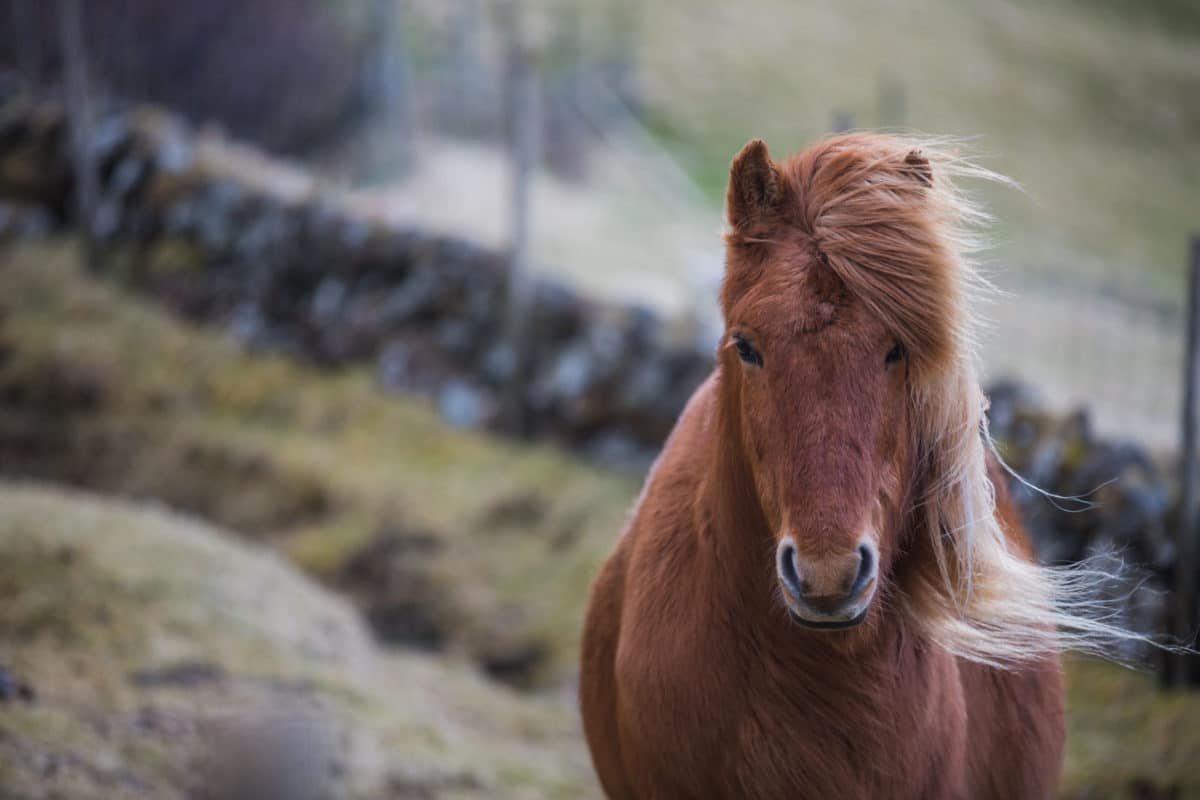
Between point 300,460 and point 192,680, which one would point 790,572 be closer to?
point 192,680

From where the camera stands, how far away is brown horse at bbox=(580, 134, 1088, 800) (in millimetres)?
1962

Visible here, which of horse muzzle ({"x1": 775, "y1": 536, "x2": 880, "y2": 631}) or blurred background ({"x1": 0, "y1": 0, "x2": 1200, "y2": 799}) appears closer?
horse muzzle ({"x1": 775, "y1": 536, "x2": 880, "y2": 631})

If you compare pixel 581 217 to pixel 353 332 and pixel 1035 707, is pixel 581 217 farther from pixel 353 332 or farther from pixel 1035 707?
pixel 1035 707

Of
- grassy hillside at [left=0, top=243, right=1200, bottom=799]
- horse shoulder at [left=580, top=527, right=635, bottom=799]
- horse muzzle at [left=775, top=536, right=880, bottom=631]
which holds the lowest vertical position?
grassy hillside at [left=0, top=243, right=1200, bottom=799]

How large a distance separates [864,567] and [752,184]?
2.98ft

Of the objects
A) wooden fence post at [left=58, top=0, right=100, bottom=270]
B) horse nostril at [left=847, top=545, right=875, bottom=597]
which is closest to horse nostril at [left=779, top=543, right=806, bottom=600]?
horse nostril at [left=847, top=545, right=875, bottom=597]

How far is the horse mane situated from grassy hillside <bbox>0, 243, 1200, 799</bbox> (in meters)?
3.11

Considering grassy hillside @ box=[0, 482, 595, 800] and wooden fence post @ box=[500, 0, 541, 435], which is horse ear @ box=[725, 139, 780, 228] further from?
wooden fence post @ box=[500, 0, 541, 435]

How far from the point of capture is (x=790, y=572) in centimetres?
190

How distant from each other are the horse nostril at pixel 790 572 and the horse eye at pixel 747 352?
1.34 feet

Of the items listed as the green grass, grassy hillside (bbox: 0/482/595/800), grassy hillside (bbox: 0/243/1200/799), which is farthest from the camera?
the green grass

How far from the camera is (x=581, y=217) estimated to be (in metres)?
12.8

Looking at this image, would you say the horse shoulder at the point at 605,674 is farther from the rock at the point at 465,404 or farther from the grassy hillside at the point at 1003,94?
the grassy hillside at the point at 1003,94

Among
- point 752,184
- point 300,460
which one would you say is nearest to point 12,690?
point 752,184
